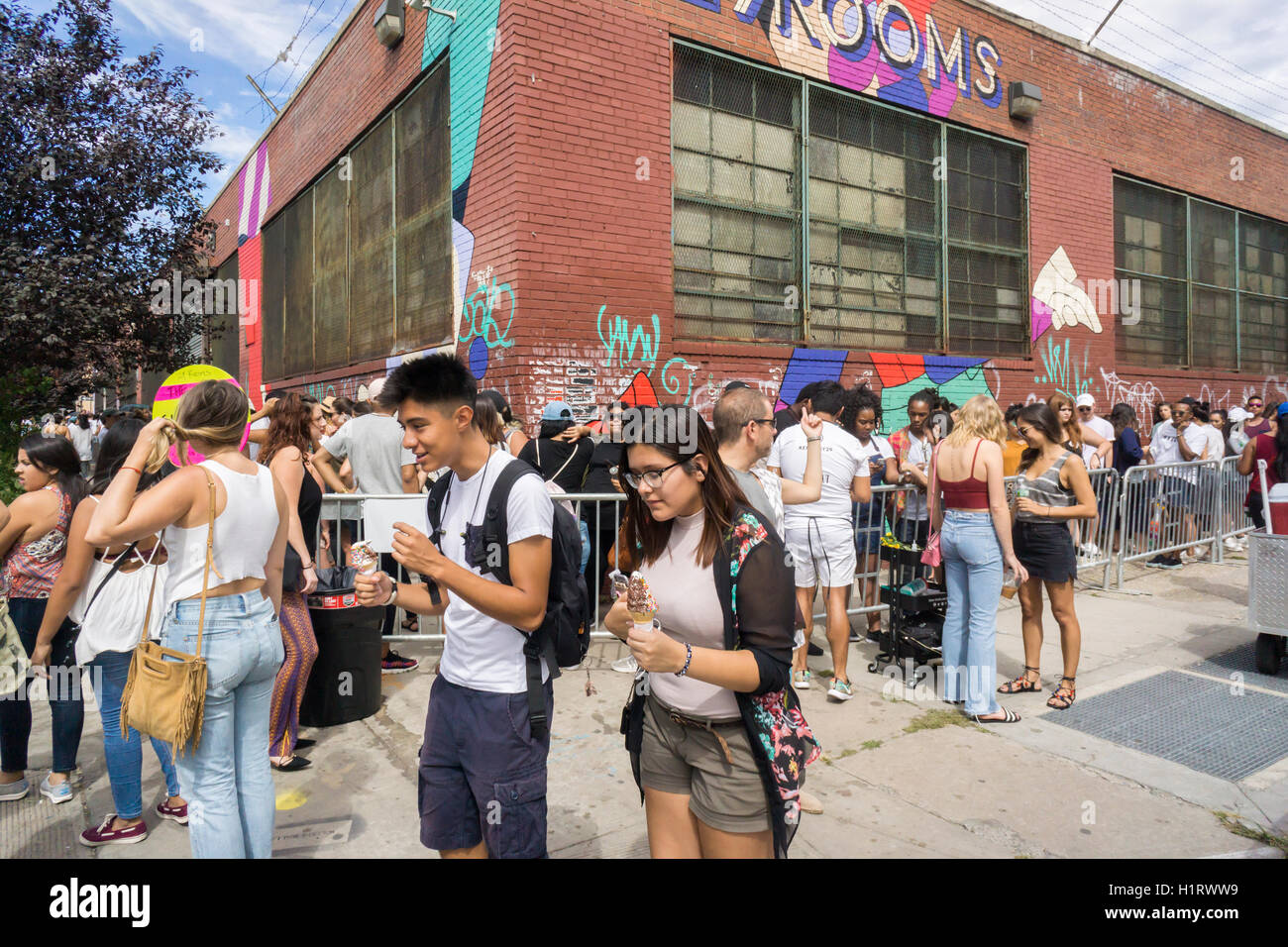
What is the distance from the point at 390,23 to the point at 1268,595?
1145 centimetres

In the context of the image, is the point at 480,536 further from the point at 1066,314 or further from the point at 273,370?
the point at 273,370

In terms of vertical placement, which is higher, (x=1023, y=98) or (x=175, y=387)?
(x=1023, y=98)

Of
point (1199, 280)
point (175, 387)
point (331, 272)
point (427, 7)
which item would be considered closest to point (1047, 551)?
point (175, 387)

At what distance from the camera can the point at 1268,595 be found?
18.5 feet

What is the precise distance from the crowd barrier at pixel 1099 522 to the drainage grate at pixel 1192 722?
156 centimetres

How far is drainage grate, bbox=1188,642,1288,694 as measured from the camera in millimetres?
5652

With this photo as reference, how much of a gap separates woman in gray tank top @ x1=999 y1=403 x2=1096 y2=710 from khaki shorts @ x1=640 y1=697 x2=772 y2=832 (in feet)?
12.5

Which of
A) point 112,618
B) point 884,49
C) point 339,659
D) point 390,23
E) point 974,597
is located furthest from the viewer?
point 884,49

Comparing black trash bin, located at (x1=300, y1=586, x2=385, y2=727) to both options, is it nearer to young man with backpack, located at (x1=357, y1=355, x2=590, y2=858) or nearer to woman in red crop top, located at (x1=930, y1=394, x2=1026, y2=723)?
young man with backpack, located at (x1=357, y1=355, x2=590, y2=858)

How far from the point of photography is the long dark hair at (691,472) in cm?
225

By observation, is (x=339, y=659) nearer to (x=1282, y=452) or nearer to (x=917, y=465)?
(x=917, y=465)

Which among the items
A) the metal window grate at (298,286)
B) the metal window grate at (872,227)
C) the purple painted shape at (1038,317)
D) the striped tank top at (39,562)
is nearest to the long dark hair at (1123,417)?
the purple painted shape at (1038,317)
